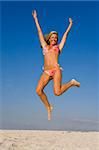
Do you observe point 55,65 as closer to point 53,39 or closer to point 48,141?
point 53,39

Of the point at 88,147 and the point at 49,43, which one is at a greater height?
the point at 49,43

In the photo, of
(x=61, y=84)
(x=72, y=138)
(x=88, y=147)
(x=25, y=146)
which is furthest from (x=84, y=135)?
(x=61, y=84)

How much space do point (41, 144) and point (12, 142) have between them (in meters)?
1.24

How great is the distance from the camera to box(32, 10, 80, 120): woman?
296 inches

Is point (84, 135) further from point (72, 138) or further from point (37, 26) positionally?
point (37, 26)

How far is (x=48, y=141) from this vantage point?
16641mm

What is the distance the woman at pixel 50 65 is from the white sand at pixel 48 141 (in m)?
7.61

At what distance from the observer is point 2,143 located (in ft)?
50.0

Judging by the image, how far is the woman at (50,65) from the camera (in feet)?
24.6

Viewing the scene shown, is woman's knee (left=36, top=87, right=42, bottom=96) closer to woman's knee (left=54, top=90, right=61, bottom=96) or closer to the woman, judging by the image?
the woman

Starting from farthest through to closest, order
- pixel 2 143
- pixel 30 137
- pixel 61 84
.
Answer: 1. pixel 30 137
2. pixel 2 143
3. pixel 61 84

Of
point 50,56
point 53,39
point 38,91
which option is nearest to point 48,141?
point 38,91

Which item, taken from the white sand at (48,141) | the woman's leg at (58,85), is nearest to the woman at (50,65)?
the woman's leg at (58,85)

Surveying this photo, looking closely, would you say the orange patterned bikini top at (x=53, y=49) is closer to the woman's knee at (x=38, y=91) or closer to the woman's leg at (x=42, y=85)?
the woman's leg at (x=42, y=85)
